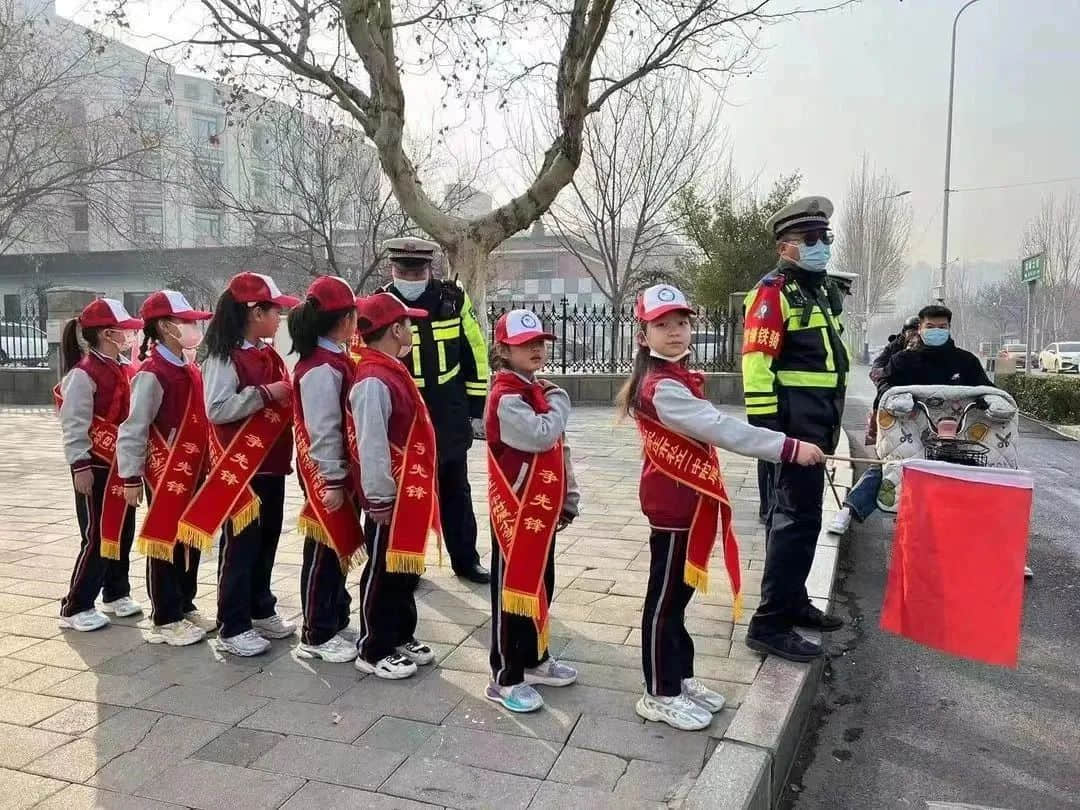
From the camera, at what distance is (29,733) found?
304 cm

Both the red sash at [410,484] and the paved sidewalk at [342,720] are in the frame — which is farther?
the red sash at [410,484]

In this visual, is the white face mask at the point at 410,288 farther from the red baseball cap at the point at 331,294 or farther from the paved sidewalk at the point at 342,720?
the paved sidewalk at the point at 342,720

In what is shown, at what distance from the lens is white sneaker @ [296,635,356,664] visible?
369cm

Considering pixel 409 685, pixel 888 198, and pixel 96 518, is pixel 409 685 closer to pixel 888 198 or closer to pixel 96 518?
pixel 96 518

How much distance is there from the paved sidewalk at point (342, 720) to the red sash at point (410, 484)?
56 centimetres

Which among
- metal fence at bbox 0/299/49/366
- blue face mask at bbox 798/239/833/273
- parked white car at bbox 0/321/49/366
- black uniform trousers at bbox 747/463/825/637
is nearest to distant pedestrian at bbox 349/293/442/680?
black uniform trousers at bbox 747/463/825/637

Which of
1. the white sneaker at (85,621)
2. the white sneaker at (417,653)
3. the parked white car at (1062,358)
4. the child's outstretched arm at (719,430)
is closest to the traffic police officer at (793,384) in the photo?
the child's outstretched arm at (719,430)

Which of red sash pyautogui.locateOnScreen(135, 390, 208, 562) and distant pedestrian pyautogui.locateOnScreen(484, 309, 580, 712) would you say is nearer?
distant pedestrian pyautogui.locateOnScreen(484, 309, 580, 712)

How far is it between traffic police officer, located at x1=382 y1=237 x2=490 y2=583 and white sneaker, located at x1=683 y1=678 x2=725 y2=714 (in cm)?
185

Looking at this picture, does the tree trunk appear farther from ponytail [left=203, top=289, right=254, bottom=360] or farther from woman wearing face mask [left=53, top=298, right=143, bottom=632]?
ponytail [left=203, top=289, right=254, bottom=360]

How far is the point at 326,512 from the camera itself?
3.58m

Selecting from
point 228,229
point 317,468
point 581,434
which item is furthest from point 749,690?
point 228,229

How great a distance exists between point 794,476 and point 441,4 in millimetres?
9749

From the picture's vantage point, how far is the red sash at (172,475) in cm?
384
